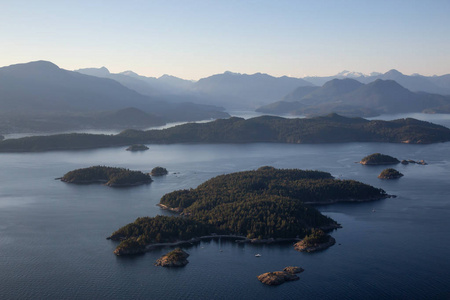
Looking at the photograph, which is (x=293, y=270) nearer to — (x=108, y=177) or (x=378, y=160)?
(x=108, y=177)

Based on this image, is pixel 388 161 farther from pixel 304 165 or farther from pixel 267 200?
pixel 267 200

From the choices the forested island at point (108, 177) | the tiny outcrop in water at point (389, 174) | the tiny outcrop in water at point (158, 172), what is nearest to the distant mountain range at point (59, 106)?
the forested island at point (108, 177)

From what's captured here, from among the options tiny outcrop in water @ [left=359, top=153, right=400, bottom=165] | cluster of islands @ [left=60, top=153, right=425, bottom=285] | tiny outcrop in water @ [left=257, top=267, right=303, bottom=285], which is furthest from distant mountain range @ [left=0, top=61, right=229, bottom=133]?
tiny outcrop in water @ [left=257, top=267, right=303, bottom=285]

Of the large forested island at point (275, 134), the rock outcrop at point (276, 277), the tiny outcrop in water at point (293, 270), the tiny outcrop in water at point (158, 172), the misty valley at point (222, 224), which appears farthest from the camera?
the large forested island at point (275, 134)

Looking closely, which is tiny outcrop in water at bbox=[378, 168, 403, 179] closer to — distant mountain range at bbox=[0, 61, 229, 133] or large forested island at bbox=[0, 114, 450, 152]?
large forested island at bbox=[0, 114, 450, 152]

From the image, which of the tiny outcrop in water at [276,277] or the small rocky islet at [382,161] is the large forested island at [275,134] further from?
the tiny outcrop in water at [276,277]

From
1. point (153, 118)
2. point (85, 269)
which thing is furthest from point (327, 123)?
point (85, 269)
